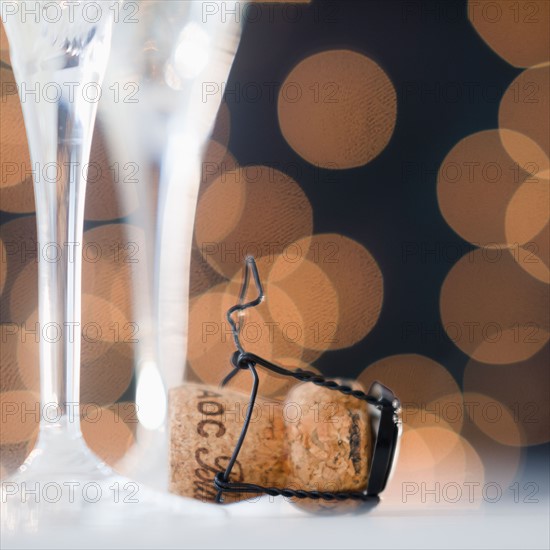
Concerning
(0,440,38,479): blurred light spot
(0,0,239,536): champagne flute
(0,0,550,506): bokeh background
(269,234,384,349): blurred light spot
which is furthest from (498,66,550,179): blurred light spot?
(0,440,38,479): blurred light spot

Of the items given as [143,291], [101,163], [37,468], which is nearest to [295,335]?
[143,291]

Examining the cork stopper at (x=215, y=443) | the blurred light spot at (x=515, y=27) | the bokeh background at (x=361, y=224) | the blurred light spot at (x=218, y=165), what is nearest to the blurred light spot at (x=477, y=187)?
the bokeh background at (x=361, y=224)

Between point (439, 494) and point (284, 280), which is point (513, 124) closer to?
point (284, 280)

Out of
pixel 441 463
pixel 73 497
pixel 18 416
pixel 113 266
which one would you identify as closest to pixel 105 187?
pixel 113 266

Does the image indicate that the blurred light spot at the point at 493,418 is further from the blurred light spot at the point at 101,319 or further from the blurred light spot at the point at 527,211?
the blurred light spot at the point at 101,319

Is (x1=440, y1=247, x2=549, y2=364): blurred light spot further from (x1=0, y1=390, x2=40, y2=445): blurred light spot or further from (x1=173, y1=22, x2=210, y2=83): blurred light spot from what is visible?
(x1=0, y1=390, x2=40, y2=445): blurred light spot

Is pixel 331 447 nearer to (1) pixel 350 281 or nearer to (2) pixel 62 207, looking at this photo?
(2) pixel 62 207
